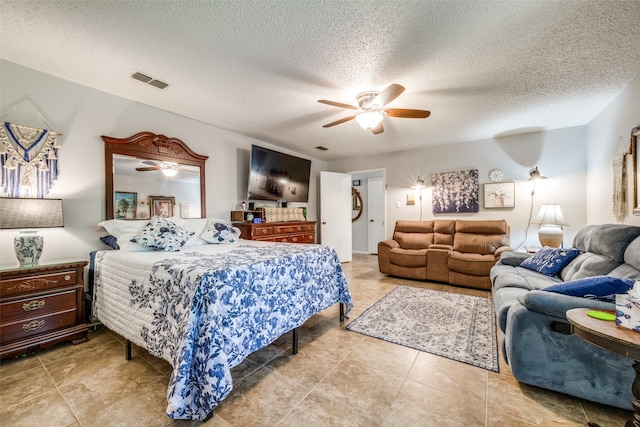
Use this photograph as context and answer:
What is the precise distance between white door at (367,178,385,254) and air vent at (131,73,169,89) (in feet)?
17.4

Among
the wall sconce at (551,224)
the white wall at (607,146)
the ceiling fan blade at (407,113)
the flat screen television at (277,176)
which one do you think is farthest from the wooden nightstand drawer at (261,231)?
the white wall at (607,146)

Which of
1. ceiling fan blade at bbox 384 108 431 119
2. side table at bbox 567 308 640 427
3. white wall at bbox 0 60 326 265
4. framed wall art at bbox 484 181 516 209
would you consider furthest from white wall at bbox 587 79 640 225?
white wall at bbox 0 60 326 265

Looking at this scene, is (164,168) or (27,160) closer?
(27,160)

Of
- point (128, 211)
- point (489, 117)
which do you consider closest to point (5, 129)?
point (128, 211)

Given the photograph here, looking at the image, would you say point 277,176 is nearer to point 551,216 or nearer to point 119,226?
point 119,226

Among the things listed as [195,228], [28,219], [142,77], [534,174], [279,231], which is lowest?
[279,231]

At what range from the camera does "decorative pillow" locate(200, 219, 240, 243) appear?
2922 mm

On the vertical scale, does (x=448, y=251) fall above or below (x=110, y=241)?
below

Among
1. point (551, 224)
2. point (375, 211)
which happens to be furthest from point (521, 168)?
point (375, 211)

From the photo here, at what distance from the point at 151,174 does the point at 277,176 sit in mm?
1949

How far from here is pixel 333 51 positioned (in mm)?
2043

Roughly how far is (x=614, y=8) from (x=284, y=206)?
431 cm

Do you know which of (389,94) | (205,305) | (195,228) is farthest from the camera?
(195,228)

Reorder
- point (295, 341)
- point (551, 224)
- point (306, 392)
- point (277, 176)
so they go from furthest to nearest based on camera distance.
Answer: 1. point (277, 176)
2. point (551, 224)
3. point (295, 341)
4. point (306, 392)
